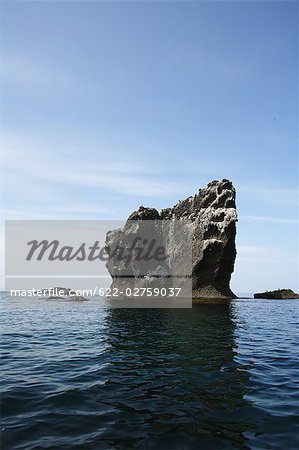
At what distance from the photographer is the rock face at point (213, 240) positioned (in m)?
62.0

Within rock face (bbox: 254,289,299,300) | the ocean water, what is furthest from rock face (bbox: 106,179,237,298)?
the ocean water

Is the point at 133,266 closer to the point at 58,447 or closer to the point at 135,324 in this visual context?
the point at 135,324

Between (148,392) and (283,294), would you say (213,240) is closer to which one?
(283,294)

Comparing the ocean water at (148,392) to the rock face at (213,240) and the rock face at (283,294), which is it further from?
the rock face at (283,294)

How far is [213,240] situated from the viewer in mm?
61500

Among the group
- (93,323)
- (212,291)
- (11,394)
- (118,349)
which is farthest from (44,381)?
(212,291)

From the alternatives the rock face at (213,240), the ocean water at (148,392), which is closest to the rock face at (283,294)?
the rock face at (213,240)

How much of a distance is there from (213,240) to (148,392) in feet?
168

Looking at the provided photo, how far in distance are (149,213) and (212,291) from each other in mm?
23521

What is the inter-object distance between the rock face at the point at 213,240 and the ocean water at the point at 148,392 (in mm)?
39638

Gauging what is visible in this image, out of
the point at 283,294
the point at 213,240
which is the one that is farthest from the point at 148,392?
the point at 283,294

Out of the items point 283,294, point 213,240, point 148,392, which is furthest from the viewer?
point 283,294

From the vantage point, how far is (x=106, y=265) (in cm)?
8000

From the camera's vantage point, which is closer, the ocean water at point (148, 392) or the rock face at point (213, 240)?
the ocean water at point (148, 392)
